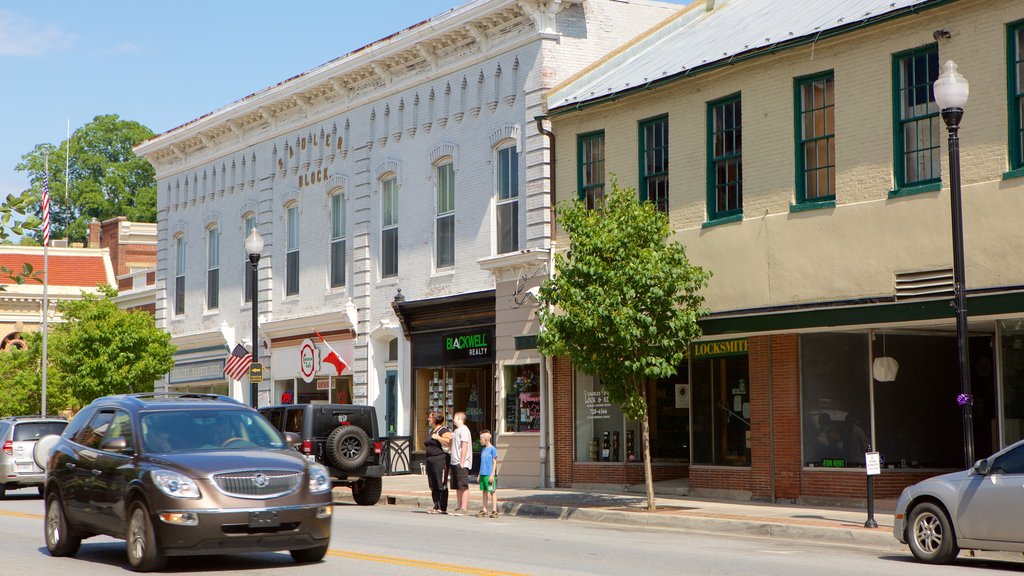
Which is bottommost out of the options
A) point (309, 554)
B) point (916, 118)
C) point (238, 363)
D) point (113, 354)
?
point (309, 554)

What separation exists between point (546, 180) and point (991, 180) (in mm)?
10910

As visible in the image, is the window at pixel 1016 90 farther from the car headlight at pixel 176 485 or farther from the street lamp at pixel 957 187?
the car headlight at pixel 176 485

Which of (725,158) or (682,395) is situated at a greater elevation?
(725,158)

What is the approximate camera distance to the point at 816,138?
22.3 m

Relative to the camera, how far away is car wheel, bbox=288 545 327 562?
1378cm

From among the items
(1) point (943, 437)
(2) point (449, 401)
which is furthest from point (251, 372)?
(1) point (943, 437)

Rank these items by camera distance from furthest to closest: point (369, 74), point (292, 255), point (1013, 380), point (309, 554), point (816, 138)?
1. point (292, 255)
2. point (369, 74)
3. point (816, 138)
4. point (1013, 380)
5. point (309, 554)

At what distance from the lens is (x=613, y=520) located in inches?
854

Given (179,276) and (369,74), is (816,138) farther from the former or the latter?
Result: (179,276)

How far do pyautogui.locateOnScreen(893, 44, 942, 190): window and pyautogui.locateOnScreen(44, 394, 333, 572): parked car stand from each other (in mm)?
11175

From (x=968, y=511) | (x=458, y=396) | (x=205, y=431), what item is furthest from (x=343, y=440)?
(x=968, y=511)

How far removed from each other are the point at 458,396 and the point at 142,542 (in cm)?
1907

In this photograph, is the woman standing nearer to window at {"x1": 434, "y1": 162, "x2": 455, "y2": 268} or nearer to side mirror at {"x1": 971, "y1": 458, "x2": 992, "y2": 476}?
window at {"x1": 434, "y1": 162, "x2": 455, "y2": 268}

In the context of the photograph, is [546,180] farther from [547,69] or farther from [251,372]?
[251,372]
